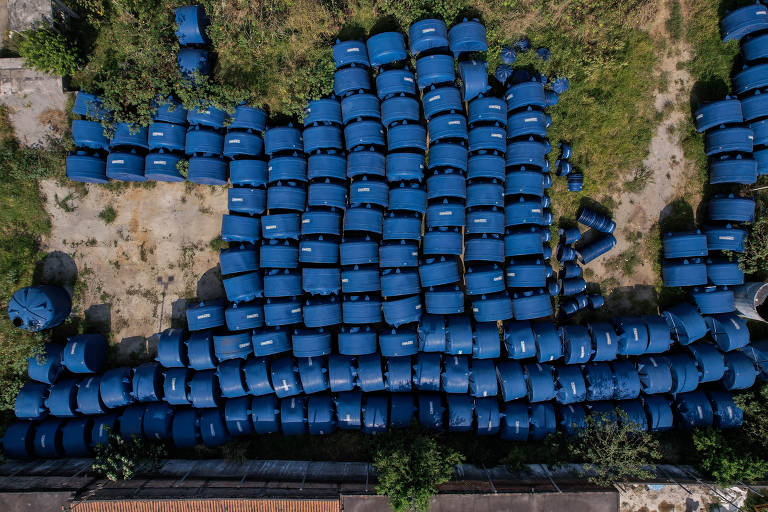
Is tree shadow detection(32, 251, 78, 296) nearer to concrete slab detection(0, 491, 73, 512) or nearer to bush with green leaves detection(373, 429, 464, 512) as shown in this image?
concrete slab detection(0, 491, 73, 512)

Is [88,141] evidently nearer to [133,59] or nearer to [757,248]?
[133,59]

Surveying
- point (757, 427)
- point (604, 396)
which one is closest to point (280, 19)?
point (604, 396)

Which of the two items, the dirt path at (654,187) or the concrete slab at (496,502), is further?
the dirt path at (654,187)

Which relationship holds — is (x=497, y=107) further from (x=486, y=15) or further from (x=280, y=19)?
(x=280, y=19)

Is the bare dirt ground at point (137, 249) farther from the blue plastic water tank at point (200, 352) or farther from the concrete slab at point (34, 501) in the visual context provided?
the concrete slab at point (34, 501)

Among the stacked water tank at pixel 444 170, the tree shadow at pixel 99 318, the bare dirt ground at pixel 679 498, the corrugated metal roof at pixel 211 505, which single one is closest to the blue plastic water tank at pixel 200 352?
the tree shadow at pixel 99 318

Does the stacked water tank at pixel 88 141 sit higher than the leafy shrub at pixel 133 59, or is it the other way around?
the leafy shrub at pixel 133 59
